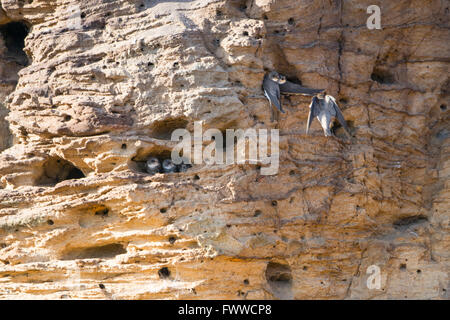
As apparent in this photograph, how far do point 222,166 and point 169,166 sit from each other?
0.72 m

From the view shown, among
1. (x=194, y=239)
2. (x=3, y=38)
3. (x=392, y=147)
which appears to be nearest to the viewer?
(x=194, y=239)

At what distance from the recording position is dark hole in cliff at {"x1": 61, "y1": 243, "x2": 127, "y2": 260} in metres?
8.40

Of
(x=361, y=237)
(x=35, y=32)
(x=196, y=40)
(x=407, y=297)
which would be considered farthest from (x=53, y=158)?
(x=407, y=297)

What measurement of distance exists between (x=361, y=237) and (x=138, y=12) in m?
4.55

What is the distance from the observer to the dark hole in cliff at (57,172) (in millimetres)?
8805

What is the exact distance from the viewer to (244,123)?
8461 mm

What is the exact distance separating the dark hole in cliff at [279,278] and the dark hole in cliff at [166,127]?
226 centimetres

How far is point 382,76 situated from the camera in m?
9.45

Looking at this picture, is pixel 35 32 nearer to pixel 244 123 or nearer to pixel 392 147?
pixel 244 123

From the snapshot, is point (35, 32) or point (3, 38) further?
point (3, 38)

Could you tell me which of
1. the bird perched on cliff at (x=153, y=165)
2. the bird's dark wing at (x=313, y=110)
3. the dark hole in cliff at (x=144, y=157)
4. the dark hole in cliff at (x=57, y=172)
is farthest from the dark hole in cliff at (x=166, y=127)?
the bird's dark wing at (x=313, y=110)

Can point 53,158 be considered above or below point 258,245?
above

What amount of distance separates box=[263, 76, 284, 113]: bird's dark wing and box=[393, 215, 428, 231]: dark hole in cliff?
2.56m

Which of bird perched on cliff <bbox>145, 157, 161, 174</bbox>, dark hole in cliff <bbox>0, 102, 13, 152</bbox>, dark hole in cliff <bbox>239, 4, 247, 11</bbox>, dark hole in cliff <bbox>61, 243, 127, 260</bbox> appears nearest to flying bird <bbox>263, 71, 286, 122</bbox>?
dark hole in cliff <bbox>239, 4, 247, 11</bbox>
